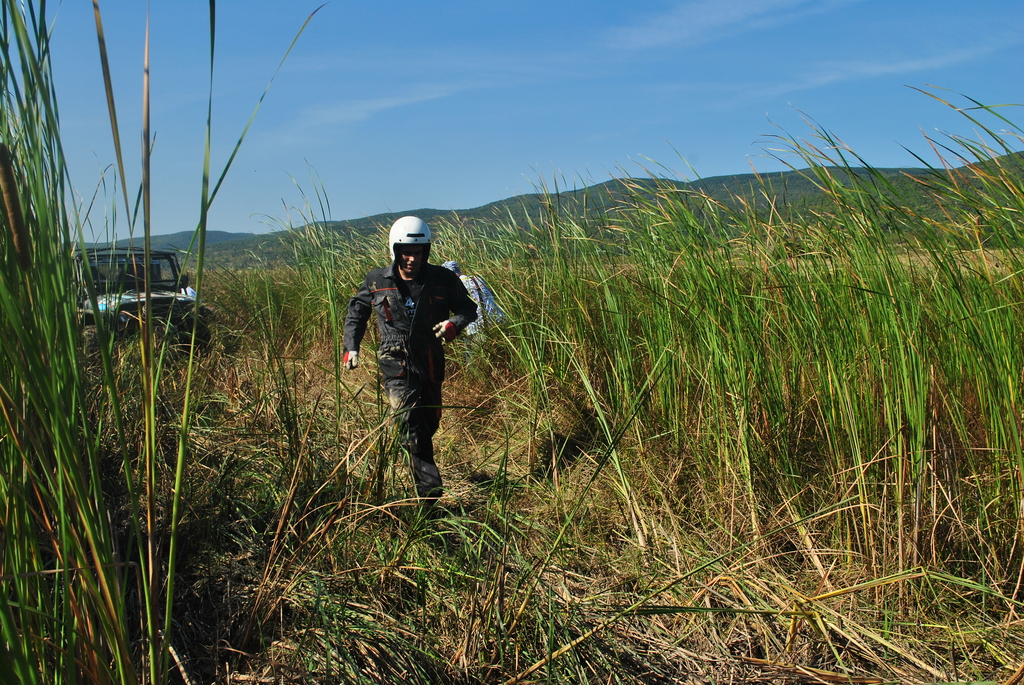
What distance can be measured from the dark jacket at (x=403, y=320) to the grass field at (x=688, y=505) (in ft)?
2.28

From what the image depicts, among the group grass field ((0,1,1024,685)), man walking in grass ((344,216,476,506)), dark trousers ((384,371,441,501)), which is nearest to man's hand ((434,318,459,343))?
man walking in grass ((344,216,476,506))

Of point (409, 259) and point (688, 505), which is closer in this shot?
point (688, 505)

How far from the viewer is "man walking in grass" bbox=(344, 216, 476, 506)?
397 cm

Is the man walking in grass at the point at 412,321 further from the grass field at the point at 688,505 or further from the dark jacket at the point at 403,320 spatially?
the grass field at the point at 688,505

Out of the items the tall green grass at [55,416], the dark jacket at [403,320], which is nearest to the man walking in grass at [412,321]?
the dark jacket at [403,320]

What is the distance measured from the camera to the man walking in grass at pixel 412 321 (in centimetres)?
397

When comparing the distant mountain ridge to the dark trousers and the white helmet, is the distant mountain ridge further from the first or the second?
the dark trousers

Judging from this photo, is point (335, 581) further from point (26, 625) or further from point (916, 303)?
point (916, 303)

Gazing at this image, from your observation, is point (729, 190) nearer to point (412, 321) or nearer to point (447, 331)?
point (447, 331)

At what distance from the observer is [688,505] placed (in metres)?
3.23

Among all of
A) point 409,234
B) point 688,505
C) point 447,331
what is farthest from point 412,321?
point 688,505

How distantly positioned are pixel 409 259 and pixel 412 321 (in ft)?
1.26

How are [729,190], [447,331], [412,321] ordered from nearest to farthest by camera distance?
[729,190] < [447,331] < [412,321]

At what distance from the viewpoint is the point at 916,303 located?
2396 mm
